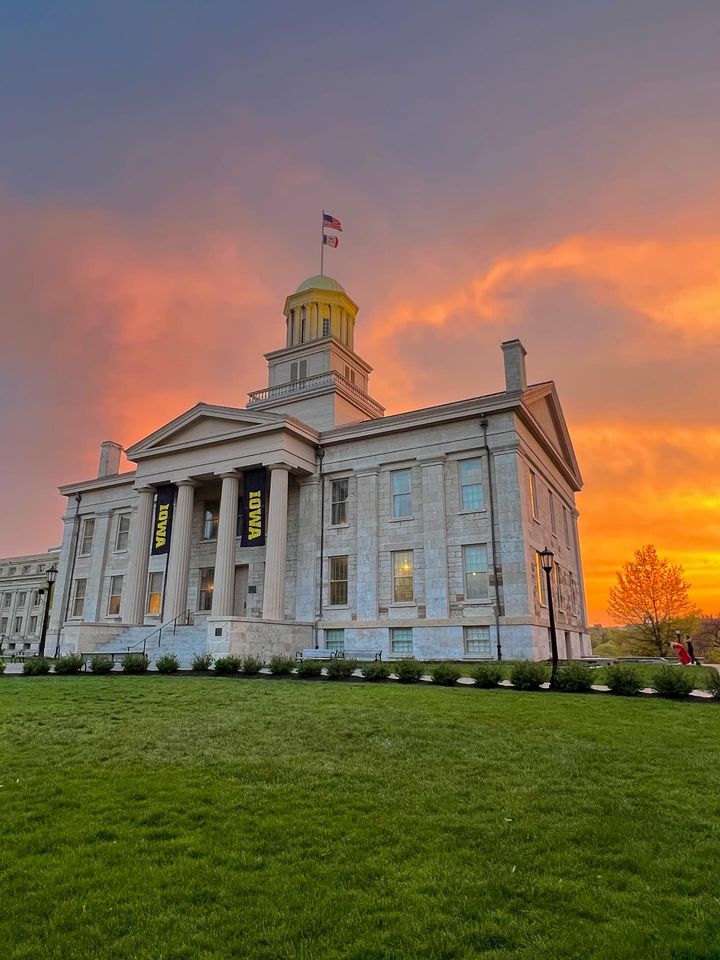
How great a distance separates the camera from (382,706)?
44.9ft

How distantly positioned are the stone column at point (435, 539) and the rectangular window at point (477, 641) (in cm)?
137

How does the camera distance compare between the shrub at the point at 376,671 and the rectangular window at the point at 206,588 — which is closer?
the shrub at the point at 376,671

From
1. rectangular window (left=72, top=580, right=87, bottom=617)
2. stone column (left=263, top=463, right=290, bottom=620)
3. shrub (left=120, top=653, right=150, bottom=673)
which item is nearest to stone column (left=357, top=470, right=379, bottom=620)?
stone column (left=263, top=463, right=290, bottom=620)

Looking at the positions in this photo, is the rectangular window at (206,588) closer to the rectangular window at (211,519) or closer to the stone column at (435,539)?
the rectangular window at (211,519)

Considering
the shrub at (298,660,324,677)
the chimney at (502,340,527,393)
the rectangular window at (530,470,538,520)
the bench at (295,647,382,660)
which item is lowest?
the shrub at (298,660,324,677)

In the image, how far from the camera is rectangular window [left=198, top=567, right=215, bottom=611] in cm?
3688

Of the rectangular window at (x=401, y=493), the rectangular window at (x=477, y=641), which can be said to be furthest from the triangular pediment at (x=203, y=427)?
the rectangular window at (x=477, y=641)

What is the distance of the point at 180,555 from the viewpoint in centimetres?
3400

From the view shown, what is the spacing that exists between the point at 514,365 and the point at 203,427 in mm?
18269

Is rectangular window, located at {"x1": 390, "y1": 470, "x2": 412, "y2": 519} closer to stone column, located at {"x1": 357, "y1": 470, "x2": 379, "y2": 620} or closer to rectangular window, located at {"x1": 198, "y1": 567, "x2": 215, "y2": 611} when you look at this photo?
stone column, located at {"x1": 357, "y1": 470, "x2": 379, "y2": 620}

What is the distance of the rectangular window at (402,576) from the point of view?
99.7 feet

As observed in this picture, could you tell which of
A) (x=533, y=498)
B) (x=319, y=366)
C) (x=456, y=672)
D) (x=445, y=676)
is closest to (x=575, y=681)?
(x=456, y=672)

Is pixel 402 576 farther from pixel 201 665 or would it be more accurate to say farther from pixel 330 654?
pixel 201 665

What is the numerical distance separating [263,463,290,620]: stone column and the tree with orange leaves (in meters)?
32.6
